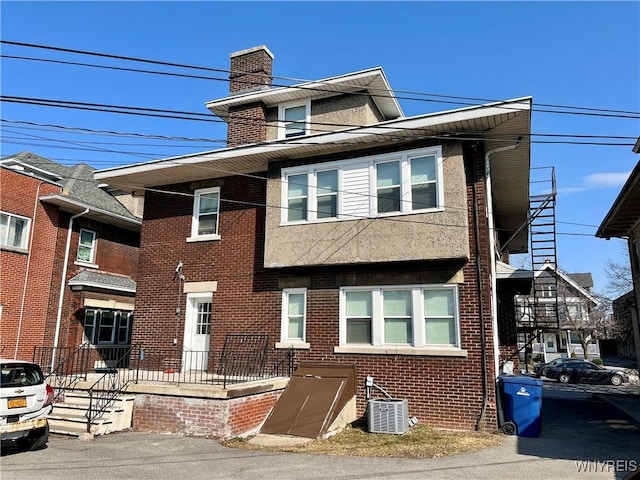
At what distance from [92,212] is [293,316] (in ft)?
33.8

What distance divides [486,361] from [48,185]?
16.3 metres

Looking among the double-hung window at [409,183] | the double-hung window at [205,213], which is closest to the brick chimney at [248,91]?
the double-hung window at [205,213]

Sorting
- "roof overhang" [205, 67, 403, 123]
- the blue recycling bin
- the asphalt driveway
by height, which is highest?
"roof overhang" [205, 67, 403, 123]

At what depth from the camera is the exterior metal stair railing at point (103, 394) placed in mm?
9805

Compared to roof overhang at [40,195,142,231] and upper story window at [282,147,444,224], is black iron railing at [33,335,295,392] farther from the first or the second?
roof overhang at [40,195,142,231]

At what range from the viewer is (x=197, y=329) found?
14.1m

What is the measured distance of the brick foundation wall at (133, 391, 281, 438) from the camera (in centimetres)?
945

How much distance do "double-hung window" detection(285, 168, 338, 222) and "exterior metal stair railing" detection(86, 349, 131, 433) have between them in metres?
5.63

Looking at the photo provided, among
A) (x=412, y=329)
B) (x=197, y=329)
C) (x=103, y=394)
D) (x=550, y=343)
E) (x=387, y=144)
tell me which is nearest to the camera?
(x=103, y=394)

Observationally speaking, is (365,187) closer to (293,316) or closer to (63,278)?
(293,316)

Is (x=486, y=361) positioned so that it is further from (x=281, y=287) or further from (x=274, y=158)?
(x=274, y=158)

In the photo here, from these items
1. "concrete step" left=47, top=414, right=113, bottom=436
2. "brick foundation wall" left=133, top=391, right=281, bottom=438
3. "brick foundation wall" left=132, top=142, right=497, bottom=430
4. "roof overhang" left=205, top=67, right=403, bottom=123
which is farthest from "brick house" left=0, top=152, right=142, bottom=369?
"brick foundation wall" left=133, top=391, right=281, bottom=438

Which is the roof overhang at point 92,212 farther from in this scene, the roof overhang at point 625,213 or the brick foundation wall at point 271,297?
the roof overhang at point 625,213

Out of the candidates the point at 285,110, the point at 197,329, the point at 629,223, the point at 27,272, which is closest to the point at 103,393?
the point at 197,329
